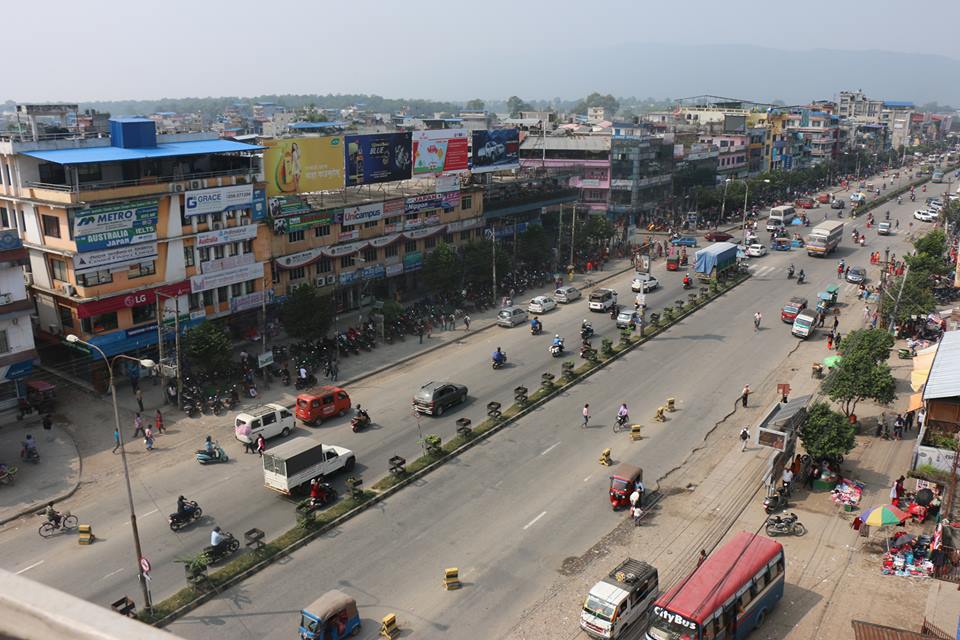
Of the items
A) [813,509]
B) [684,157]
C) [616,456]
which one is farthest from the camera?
[684,157]

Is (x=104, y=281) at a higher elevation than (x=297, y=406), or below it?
higher

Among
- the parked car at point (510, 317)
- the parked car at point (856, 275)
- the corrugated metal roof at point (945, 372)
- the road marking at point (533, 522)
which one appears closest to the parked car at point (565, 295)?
the parked car at point (510, 317)

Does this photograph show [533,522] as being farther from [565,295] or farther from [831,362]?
[565,295]

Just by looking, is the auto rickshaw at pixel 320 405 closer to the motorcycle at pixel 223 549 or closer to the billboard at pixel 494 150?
the motorcycle at pixel 223 549

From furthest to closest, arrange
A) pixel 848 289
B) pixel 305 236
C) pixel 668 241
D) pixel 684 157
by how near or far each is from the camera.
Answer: pixel 684 157 → pixel 668 241 → pixel 848 289 → pixel 305 236

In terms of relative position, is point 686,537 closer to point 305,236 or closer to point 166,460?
point 166,460

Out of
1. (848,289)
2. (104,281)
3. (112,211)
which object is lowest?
(848,289)

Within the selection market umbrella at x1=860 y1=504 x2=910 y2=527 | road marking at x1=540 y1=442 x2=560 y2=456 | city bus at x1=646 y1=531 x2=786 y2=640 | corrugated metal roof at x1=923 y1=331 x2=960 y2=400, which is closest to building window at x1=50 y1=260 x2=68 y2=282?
road marking at x1=540 y1=442 x2=560 y2=456

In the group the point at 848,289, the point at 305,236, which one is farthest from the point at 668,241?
the point at 305,236
